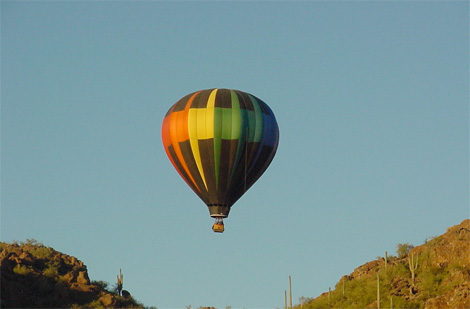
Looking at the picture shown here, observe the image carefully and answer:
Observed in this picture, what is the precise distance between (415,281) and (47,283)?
89.1 feet

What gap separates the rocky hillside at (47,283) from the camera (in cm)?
6625

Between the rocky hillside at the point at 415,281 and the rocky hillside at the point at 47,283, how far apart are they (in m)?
16.7

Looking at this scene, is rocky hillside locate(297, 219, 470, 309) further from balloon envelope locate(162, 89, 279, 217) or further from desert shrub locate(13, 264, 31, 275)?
desert shrub locate(13, 264, 31, 275)

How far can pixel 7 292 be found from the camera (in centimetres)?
6481

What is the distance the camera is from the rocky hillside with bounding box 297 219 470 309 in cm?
7450

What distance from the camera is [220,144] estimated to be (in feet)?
235

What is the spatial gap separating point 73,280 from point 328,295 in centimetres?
2058

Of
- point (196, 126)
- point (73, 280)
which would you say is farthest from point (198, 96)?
point (73, 280)

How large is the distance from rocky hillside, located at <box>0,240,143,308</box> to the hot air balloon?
957 centimetres

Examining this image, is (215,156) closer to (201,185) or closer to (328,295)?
(201,185)

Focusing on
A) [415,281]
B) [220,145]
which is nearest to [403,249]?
[415,281]

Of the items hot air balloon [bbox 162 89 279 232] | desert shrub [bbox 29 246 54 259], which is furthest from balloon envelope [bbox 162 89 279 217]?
desert shrub [bbox 29 246 54 259]

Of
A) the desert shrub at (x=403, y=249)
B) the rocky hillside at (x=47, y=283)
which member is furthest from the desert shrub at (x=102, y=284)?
the desert shrub at (x=403, y=249)

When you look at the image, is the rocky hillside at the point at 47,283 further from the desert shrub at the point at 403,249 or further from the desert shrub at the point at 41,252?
the desert shrub at the point at 403,249
